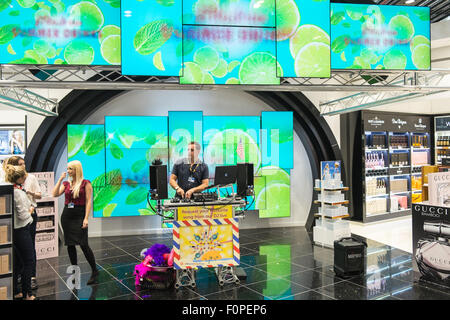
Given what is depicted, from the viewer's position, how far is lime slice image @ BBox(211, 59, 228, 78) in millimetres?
4727

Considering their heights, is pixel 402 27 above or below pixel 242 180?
above

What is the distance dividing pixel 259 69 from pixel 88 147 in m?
4.23

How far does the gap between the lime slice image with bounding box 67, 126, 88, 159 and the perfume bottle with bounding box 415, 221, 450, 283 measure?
6.36 meters

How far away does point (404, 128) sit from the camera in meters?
9.15

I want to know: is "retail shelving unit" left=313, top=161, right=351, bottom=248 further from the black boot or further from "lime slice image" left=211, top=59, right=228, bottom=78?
the black boot

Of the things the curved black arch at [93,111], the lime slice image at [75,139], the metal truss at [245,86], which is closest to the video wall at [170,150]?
the lime slice image at [75,139]

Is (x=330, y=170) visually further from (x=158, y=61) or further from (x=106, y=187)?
(x=106, y=187)

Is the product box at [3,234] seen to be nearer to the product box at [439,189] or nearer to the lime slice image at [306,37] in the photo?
the lime slice image at [306,37]

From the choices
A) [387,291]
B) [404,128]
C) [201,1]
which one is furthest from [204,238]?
[404,128]

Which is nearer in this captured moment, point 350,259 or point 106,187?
point 350,259

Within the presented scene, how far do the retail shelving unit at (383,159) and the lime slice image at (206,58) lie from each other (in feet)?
15.8

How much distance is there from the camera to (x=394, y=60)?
5293 mm

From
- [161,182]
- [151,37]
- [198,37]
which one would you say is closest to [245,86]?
[198,37]

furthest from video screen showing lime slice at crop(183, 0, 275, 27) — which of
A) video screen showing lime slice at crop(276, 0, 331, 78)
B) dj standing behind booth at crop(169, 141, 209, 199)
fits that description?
dj standing behind booth at crop(169, 141, 209, 199)
